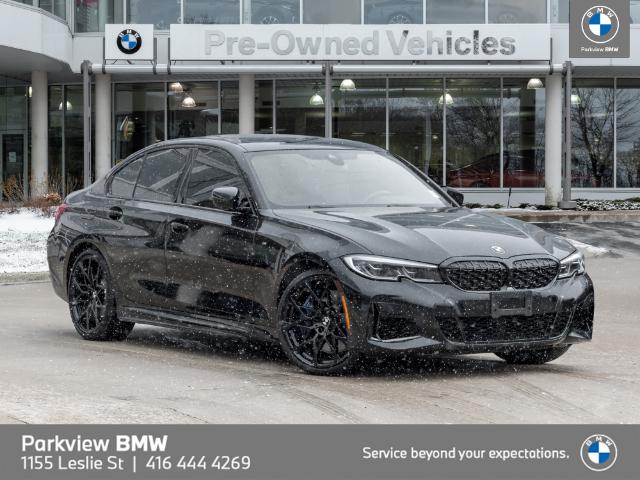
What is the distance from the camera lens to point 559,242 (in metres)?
8.32

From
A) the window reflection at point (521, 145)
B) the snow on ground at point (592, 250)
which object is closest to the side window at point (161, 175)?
the snow on ground at point (592, 250)

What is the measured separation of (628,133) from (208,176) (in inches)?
1099

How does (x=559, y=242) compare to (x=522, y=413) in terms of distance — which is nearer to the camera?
(x=522, y=413)

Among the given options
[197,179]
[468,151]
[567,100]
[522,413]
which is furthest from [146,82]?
[522,413]

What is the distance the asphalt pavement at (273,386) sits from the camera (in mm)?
6492

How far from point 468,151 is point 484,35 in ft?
12.8

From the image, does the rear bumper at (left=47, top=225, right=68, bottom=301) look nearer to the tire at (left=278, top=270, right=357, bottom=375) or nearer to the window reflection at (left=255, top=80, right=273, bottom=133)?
the tire at (left=278, top=270, right=357, bottom=375)

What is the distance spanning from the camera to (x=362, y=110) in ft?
113

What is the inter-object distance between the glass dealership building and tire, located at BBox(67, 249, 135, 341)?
2173 centimetres

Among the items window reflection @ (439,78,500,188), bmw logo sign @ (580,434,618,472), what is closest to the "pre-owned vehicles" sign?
window reflection @ (439,78,500,188)

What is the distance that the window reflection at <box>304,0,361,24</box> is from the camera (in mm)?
33250

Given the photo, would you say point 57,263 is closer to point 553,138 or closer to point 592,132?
point 553,138

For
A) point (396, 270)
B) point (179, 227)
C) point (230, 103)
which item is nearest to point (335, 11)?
point (230, 103)

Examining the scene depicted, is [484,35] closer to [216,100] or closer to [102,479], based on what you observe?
[216,100]
